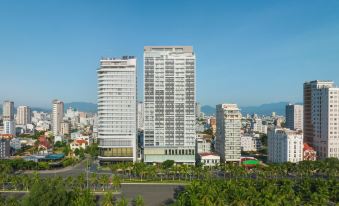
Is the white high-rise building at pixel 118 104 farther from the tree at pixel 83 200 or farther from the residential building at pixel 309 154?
the residential building at pixel 309 154

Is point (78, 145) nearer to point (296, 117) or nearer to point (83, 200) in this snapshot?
point (83, 200)

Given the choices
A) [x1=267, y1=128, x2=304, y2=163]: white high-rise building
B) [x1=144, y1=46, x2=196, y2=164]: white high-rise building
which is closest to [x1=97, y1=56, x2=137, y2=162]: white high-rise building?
[x1=144, y1=46, x2=196, y2=164]: white high-rise building

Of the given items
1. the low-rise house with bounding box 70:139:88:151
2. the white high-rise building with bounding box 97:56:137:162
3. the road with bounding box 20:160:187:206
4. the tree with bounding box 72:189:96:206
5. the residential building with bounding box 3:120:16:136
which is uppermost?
the white high-rise building with bounding box 97:56:137:162

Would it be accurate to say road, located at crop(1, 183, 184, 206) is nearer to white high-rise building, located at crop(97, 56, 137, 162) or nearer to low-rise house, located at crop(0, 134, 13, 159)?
white high-rise building, located at crop(97, 56, 137, 162)

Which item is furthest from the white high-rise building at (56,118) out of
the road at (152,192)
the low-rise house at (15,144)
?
the road at (152,192)

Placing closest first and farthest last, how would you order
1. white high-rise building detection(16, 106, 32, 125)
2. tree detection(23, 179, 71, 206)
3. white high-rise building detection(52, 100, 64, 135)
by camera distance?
tree detection(23, 179, 71, 206)
white high-rise building detection(52, 100, 64, 135)
white high-rise building detection(16, 106, 32, 125)

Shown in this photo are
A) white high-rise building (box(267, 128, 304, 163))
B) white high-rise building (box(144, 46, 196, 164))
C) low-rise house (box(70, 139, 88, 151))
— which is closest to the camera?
white high-rise building (box(144, 46, 196, 164))

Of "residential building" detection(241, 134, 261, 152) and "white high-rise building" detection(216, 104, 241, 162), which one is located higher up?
"white high-rise building" detection(216, 104, 241, 162)

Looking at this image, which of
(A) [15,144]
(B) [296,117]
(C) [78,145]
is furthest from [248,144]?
(A) [15,144]
